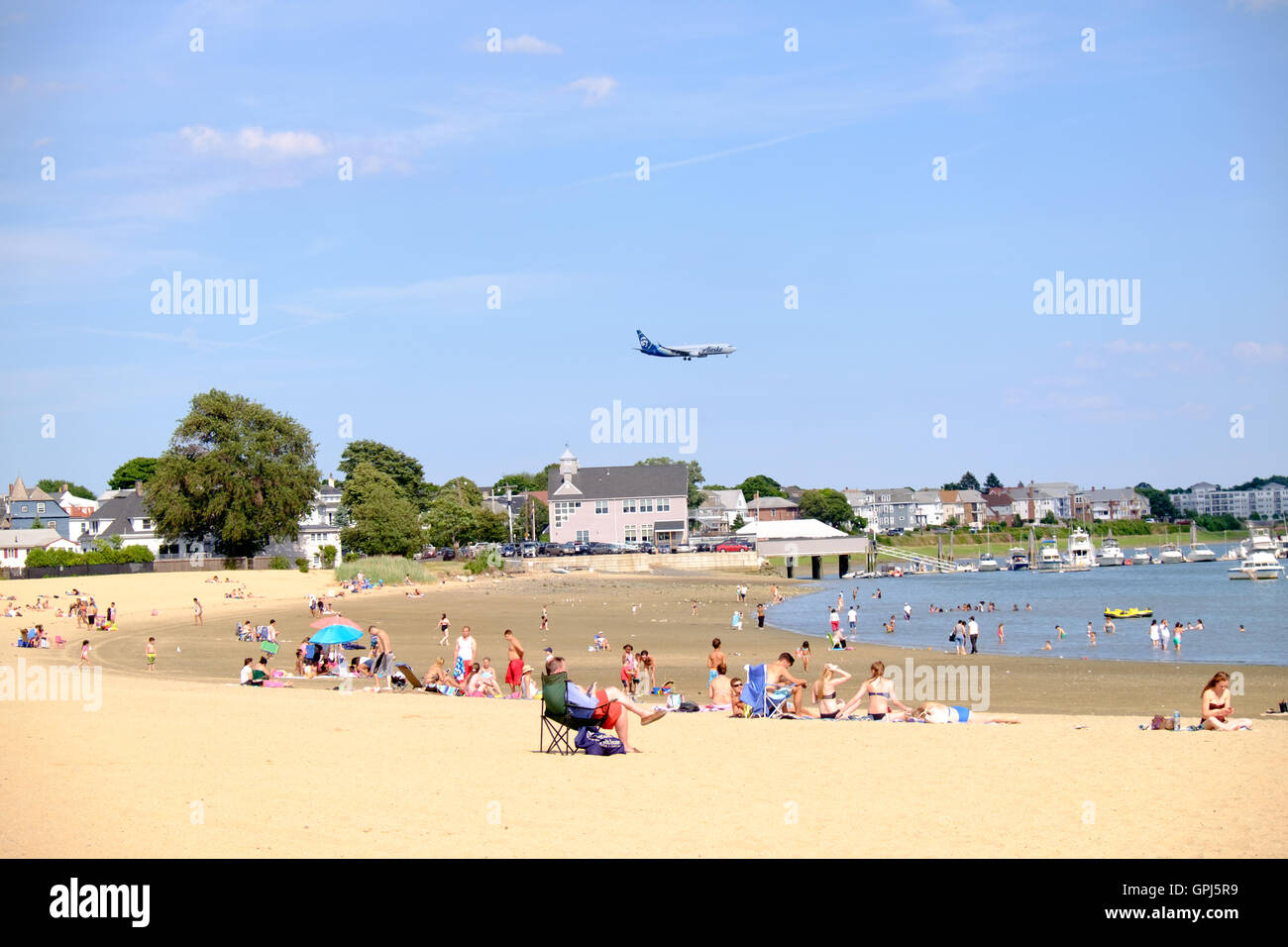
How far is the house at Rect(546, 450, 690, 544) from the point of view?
107 m

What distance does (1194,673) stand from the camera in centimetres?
2653

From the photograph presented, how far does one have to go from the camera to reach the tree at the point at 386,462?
104 metres

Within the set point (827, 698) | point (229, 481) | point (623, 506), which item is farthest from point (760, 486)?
point (827, 698)

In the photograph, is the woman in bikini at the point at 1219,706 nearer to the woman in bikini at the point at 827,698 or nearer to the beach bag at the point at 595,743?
the woman in bikini at the point at 827,698

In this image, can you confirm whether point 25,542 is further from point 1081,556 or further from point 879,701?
point 1081,556

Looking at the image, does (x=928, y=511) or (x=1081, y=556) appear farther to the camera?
(x=928, y=511)

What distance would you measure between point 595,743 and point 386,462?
94.2m

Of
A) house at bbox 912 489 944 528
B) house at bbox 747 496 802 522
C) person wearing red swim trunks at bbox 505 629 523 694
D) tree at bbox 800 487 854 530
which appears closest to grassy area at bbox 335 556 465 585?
person wearing red swim trunks at bbox 505 629 523 694

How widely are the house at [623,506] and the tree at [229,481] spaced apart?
131 feet

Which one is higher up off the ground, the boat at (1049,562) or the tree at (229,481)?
the tree at (229,481)

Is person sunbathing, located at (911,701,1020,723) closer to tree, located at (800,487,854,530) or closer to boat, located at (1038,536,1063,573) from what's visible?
boat, located at (1038,536,1063,573)

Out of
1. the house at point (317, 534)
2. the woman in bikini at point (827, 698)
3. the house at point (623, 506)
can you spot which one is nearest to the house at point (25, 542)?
the house at point (317, 534)

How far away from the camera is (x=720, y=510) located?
15550cm
